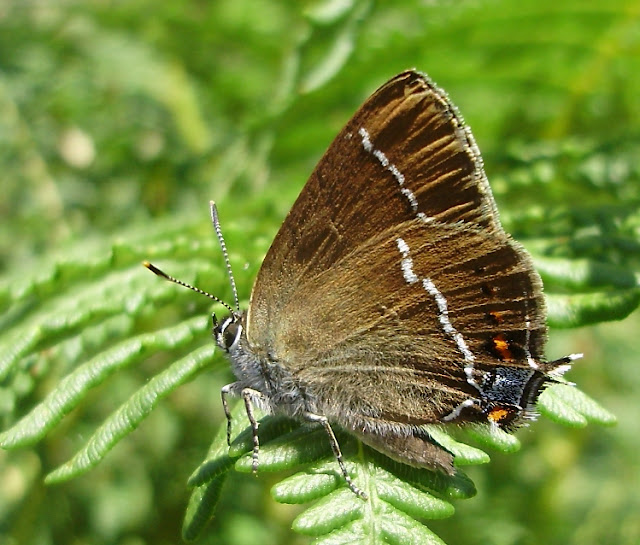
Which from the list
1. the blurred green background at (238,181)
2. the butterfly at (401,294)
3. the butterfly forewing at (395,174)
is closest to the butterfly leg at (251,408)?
the butterfly at (401,294)

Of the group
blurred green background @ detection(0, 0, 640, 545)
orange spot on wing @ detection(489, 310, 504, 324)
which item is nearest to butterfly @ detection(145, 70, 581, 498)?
orange spot on wing @ detection(489, 310, 504, 324)

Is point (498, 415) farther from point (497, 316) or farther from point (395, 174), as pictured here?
point (395, 174)

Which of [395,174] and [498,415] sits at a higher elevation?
[395,174]

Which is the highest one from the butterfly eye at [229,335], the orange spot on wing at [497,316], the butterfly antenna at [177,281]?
the butterfly antenna at [177,281]

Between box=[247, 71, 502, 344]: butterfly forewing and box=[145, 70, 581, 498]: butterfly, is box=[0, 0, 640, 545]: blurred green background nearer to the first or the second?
box=[145, 70, 581, 498]: butterfly

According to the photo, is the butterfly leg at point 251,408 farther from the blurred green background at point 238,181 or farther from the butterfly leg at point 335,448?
the blurred green background at point 238,181

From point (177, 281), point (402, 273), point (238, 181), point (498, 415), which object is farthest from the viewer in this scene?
point (238, 181)

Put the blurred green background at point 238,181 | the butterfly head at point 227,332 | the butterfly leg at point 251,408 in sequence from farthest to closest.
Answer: the blurred green background at point 238,181, the butterfly head at point 227,332, the butterfly leg at point 251,408

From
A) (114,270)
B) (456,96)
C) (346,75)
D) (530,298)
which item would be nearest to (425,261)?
(530,298)

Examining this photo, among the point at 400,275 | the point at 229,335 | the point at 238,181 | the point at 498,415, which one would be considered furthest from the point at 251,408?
the point at 238,181
